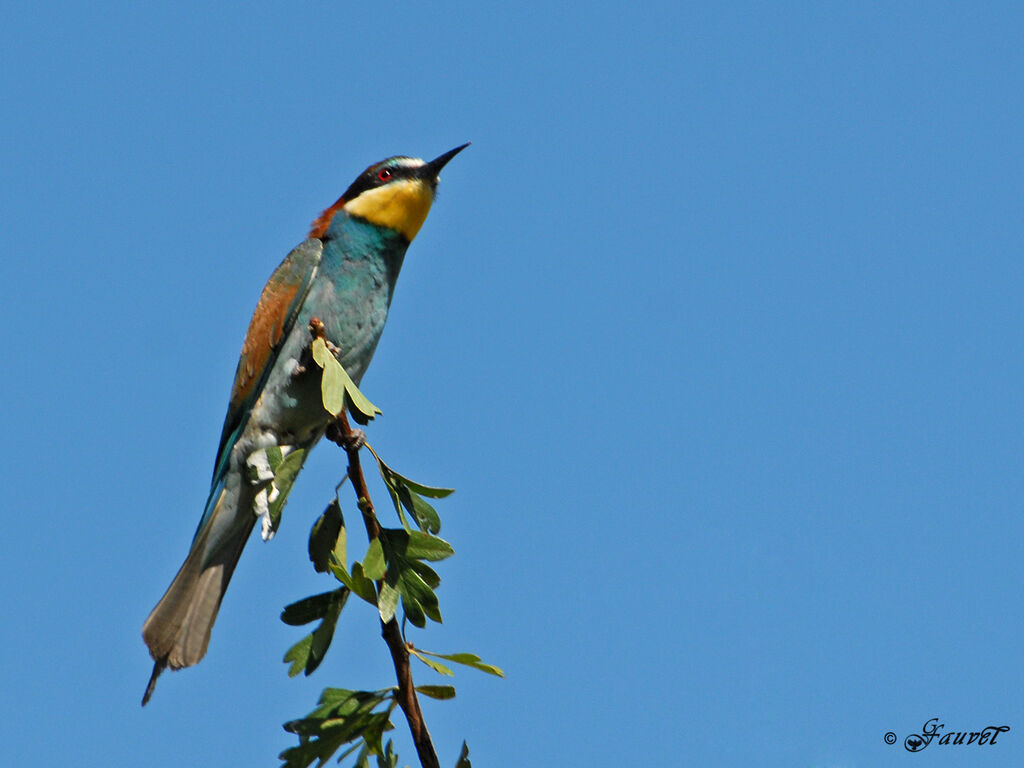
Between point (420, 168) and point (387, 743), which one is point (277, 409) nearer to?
point (420, 168)

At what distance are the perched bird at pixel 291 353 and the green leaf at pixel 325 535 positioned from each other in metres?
0.65

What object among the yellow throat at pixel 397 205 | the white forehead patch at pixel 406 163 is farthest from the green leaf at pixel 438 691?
the white forehead patch at pixel 406 163

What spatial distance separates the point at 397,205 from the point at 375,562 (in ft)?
7.09

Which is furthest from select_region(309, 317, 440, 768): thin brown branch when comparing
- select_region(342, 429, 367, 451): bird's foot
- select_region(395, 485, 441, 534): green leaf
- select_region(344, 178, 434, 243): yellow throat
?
select_region(344, 178, 434, 243): yellow throat

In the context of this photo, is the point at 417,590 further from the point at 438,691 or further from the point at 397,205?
the point at 397,205

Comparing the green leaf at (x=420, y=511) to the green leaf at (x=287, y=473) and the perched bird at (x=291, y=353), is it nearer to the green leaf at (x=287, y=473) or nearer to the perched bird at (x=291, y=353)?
the green leaf at (x=287, y=473)

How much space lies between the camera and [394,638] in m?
2.31

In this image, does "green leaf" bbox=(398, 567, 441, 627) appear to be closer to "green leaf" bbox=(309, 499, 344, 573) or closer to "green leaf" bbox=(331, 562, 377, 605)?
"green leaf" bbox=(331, 562, 377, 605)

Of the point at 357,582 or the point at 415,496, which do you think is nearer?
the point at 357,582

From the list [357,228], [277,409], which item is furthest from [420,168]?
[277,409]

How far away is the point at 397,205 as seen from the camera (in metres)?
4.36

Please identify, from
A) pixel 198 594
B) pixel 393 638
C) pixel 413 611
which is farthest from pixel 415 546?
pixel 198 594

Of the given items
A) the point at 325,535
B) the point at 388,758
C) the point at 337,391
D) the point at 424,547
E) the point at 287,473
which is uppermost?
the point at 337,391

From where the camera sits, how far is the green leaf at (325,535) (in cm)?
287
